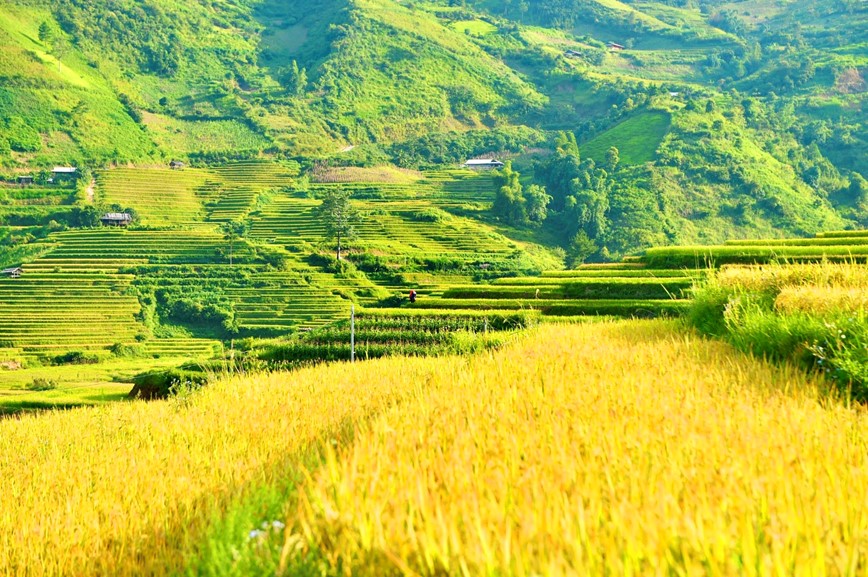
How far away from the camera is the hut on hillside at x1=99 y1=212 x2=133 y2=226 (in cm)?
12562

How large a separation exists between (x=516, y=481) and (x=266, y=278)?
3944 inches

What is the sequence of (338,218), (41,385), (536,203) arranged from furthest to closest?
1. (536,203)
2. (338,218)
3. (41,385)

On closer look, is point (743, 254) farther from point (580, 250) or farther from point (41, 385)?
point (580, 250)

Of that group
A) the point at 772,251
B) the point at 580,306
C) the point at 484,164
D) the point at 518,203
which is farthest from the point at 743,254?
the point at 484,164

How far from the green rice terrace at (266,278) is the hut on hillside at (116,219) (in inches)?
66.6

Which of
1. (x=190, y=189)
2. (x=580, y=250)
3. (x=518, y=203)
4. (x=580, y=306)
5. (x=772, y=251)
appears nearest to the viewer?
(x=772, y=251)

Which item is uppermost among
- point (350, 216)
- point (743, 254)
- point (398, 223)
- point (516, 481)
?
point (516, 481)

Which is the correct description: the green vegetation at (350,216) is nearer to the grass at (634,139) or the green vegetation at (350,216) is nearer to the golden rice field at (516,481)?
the grass at (634,139)

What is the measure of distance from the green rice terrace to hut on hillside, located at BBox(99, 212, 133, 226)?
1.69 meters

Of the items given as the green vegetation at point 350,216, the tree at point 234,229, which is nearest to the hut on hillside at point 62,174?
the green vegetation at point 350,216

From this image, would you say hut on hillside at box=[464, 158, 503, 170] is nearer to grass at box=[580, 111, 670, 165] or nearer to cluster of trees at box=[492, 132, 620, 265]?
cluster of trees at box=[492, 132, 620, 265]

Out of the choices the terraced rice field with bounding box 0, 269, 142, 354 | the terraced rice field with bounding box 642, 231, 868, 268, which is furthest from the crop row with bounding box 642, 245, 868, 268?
the terraced rice field with bounding box 0, 269, 142, 354

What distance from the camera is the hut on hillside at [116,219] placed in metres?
126

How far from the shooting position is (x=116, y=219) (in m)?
126
